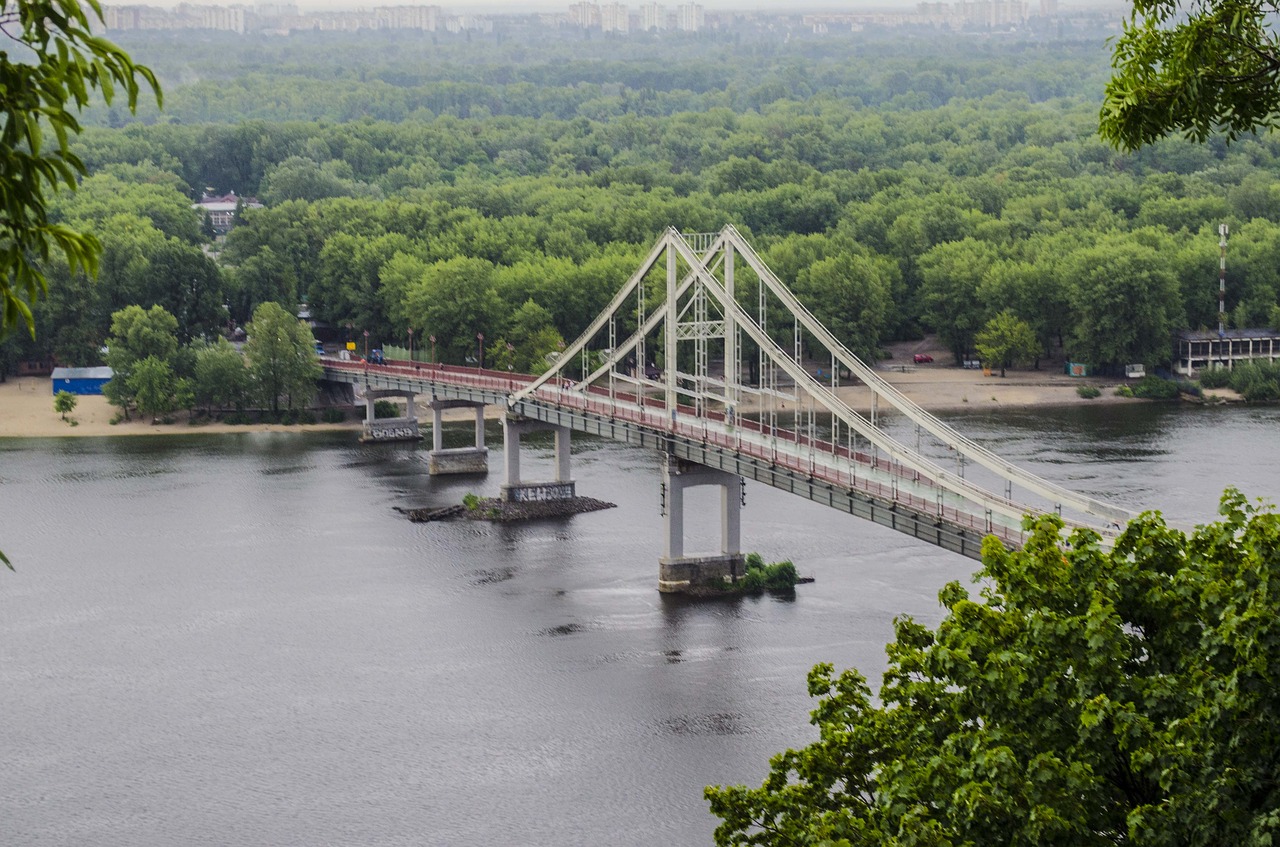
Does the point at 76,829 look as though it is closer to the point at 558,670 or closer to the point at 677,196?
the point at 558,670

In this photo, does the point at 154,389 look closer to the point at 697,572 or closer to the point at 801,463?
the point at 697,572

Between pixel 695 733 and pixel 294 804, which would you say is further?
pixel 695 733

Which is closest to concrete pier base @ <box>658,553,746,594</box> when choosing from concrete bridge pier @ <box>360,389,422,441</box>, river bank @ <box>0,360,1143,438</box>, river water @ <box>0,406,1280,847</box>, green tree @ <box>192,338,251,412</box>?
river water @ <box>0,406,1280,847</box>

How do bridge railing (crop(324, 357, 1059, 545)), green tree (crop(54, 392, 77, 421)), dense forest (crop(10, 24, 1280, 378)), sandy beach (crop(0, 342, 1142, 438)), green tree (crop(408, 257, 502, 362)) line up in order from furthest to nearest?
dense forest (crop(10, 24, 1280, 378)) → green tree (crop(408, 257, 502, 362)) → green tree (crop(54, 392, 77, 421)) → sandy beach (crop(0, 342, 1142, 438)) → bridge railing (crop(324, 357, 1059, 545))

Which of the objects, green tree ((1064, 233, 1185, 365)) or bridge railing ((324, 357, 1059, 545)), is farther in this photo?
green tree ((1064, 233, 1185, 365))

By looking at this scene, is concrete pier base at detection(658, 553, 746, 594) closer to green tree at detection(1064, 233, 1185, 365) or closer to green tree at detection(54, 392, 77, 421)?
green tree at detection(54, 392, 77, 421)

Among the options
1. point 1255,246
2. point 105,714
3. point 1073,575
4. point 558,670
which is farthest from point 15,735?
point 1255,246

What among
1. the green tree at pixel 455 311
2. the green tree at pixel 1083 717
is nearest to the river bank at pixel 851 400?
the green tree at pixel 455 311
